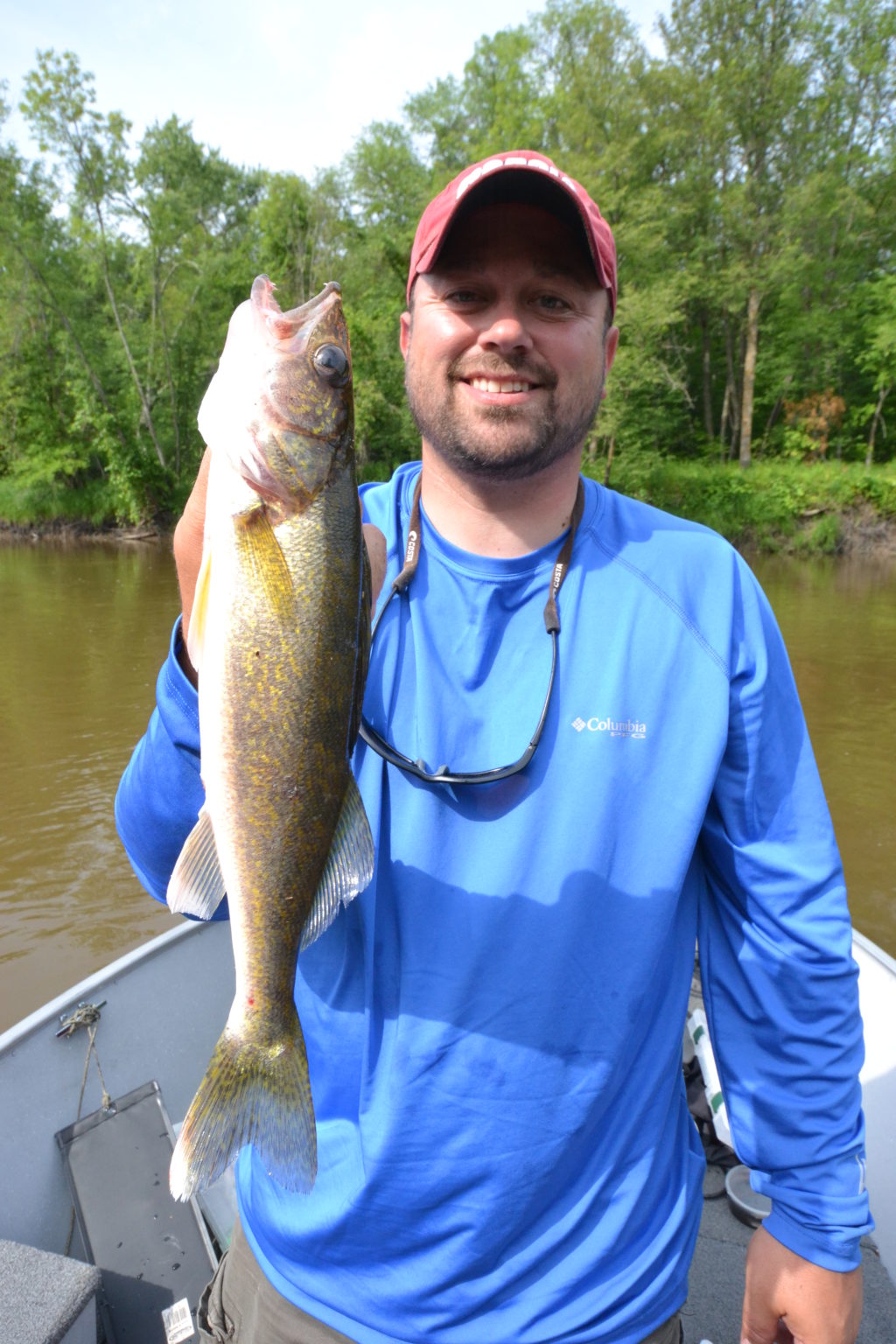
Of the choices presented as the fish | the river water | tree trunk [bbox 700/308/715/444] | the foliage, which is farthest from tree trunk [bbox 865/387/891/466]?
the fish

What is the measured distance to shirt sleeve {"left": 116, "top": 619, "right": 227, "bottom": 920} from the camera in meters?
1.42

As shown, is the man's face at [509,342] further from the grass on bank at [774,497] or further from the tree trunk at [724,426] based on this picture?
the tree trunk at [724,426]

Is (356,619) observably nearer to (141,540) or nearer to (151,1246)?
(151,1246)

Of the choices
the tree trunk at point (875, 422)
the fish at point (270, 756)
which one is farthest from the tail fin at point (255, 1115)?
the tree trunk at point (875, 422)

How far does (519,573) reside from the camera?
1646 mm

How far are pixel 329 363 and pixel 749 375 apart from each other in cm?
2956

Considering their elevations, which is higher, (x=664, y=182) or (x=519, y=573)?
(x=664, y=182)

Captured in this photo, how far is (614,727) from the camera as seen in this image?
60.2 inches

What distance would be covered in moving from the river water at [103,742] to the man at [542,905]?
4716mm

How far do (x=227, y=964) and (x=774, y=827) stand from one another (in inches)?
115

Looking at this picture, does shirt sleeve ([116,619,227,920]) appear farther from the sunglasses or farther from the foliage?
the foliage

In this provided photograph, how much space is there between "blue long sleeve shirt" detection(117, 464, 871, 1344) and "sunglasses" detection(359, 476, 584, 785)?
0.03 m

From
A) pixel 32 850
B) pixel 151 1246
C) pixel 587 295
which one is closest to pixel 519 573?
pixel 587 295

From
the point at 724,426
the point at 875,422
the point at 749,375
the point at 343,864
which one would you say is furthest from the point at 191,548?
the point at 724,426
